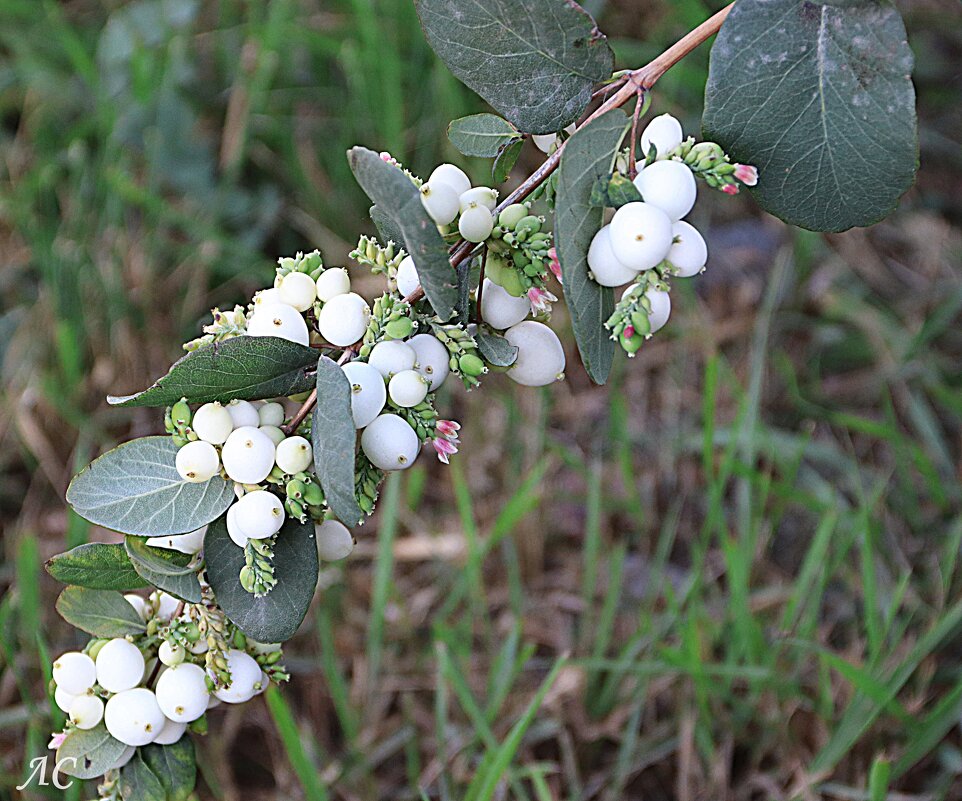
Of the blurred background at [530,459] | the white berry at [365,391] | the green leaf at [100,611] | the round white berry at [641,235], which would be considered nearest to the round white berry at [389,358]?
the white berry at [365,391]

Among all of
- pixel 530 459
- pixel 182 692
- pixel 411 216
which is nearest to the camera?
pixel 411 216

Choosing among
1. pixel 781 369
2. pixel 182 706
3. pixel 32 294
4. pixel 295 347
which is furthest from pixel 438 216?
pixel 32 294

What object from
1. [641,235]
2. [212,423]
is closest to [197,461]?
[212,423]

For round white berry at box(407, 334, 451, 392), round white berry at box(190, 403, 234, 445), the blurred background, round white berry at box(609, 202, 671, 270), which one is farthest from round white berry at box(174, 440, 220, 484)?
the blurred background

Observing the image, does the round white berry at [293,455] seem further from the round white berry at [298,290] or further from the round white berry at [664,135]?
the round white berry at [664,135]

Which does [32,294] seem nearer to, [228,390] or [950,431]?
[228,390]

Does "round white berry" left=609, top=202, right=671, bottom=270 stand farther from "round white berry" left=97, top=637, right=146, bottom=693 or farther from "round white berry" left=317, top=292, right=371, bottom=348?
"round white berry" left=97, top=637, right=146, bottom=693

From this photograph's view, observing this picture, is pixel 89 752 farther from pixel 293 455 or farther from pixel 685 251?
→ pixel 685 251
